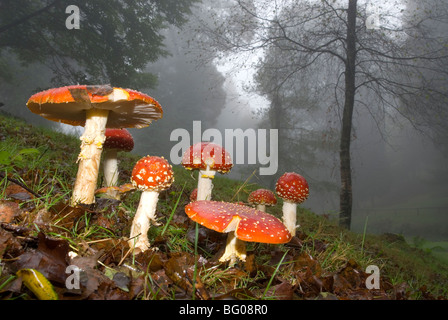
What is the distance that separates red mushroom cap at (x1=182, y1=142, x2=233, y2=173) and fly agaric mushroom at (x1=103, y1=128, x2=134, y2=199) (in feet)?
2.69

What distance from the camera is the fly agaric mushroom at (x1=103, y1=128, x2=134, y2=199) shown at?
110 inches

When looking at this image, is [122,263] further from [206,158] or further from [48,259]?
[206,158]

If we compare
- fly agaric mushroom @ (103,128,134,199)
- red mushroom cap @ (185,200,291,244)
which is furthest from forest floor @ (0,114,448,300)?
fly agaric mushroom @ (103,128,134,199)

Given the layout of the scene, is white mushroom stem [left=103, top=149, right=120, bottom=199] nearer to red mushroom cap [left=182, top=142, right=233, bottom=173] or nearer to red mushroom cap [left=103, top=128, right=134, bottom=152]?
red mushroom cap [left=103, top=128, right=134, bottom=152]

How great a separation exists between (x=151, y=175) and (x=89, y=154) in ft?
2.56

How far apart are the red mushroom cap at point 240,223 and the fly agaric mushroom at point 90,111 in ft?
3.05

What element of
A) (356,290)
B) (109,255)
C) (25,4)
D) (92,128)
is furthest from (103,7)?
(356,290)

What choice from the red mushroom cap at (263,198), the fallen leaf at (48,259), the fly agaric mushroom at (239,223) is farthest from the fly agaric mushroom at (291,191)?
the fallen leaf at (48,259)

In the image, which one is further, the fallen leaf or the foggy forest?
the foggy forest

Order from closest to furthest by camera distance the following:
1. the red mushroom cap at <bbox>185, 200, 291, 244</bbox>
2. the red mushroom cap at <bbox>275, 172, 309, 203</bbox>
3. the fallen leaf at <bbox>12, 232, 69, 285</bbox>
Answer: the fallen leaf at <bbox>12, 232, 69, 285</bbox>
the red mushroom cap at <bbox>185, 200, 291, 244</bbox>
the red mushroom cap at <bbox>275, 172, 309, 203</bbox>

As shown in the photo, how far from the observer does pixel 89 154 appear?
84.4 inches

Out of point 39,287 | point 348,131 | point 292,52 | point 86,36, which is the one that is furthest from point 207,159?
point 86,36

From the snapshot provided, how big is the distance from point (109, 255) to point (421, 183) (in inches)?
2257
